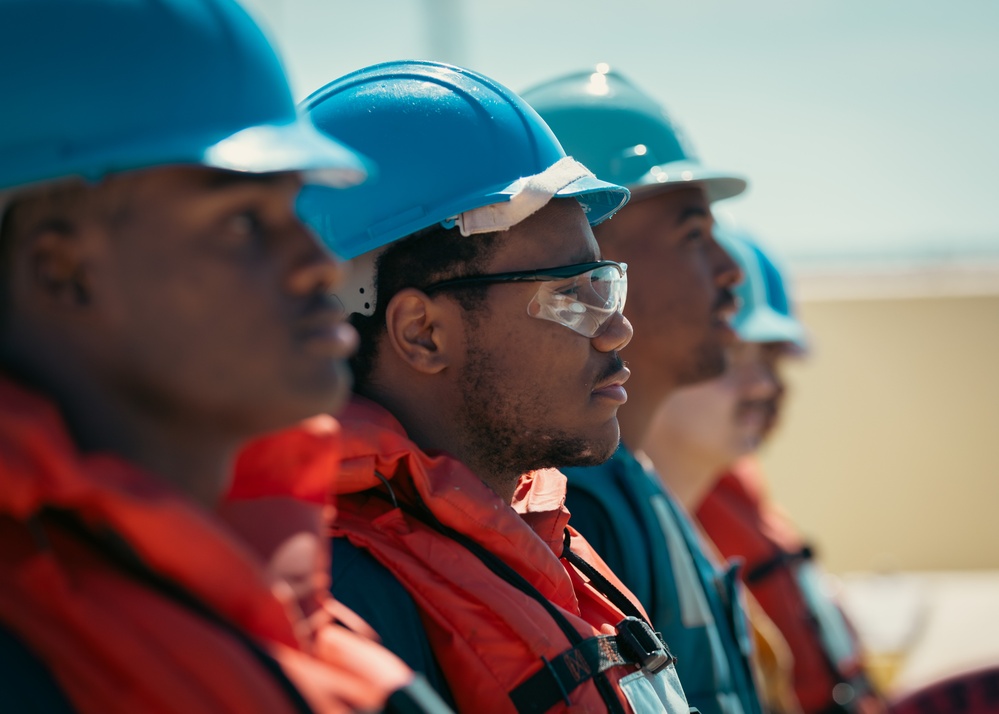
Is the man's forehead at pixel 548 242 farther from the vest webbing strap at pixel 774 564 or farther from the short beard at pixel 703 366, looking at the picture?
the vest webbing strap at pixel 774 564

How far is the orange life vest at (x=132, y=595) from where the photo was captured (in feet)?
4.91

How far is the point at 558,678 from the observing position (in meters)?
2.39

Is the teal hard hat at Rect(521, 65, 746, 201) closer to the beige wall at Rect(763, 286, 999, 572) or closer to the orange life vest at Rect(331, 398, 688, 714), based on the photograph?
the orange life vest at Rect(331, 398, 688, 714)

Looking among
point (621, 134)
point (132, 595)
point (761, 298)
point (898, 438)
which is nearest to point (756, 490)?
point (761, 298)

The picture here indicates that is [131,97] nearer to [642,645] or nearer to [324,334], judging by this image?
[324,334]

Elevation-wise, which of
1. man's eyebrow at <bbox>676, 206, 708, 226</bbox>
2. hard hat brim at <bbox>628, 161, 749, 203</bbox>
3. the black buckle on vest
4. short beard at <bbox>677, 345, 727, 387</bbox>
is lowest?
the black buckle on vest

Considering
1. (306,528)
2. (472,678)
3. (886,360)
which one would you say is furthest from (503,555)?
(886,360)

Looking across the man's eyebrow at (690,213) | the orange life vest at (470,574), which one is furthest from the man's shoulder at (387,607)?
the man's eyebrow at (690,213)

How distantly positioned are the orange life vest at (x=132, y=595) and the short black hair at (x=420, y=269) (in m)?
1.21

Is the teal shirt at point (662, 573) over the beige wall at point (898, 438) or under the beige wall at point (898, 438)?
over

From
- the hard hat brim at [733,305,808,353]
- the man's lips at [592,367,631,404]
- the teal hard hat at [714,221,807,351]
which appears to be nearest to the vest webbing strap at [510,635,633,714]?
the man's lips at [592,367,631,404]

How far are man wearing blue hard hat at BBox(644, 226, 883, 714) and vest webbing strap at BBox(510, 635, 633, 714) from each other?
269 centimetres

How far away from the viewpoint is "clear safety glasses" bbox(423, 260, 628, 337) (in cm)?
277

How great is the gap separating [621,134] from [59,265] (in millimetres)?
2519
